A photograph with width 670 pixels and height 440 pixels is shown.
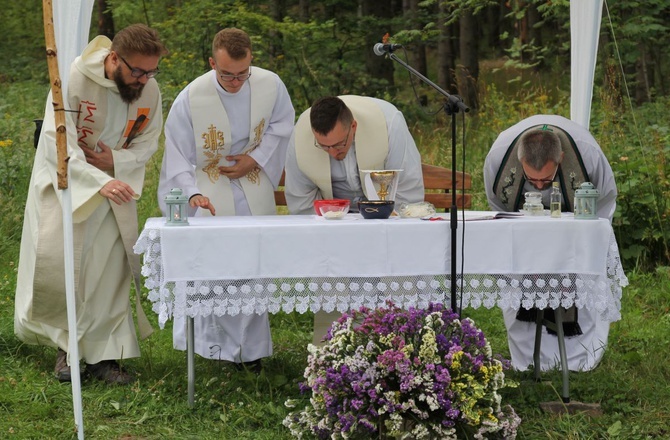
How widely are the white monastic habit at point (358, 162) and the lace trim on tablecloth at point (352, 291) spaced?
1.00 meters

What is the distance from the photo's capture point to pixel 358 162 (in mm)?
5719

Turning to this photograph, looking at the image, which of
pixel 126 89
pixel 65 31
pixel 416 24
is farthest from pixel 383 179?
pixel 416 24

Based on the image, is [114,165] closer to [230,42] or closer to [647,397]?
[230,42]

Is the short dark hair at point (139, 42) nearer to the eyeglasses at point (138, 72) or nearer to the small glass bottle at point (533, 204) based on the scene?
the eyeglasses at point (138, 72)

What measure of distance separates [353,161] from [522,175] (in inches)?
39.3

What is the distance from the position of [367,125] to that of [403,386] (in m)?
1.98

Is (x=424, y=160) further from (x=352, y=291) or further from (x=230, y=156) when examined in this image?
(x=352, y=291)

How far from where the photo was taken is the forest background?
16.5 feet

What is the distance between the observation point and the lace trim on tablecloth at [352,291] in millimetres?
4723

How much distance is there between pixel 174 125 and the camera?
5.85 meters

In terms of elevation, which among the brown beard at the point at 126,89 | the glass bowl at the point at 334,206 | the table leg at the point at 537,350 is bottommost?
the table leg at the point at 537,350

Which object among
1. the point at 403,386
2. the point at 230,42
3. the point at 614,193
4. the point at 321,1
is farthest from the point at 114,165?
the point at 321,1

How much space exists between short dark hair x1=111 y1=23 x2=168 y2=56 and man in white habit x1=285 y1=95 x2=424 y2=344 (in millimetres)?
968

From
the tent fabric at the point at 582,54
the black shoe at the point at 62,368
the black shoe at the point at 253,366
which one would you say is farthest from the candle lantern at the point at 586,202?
the black shoe at the point at 62,368
